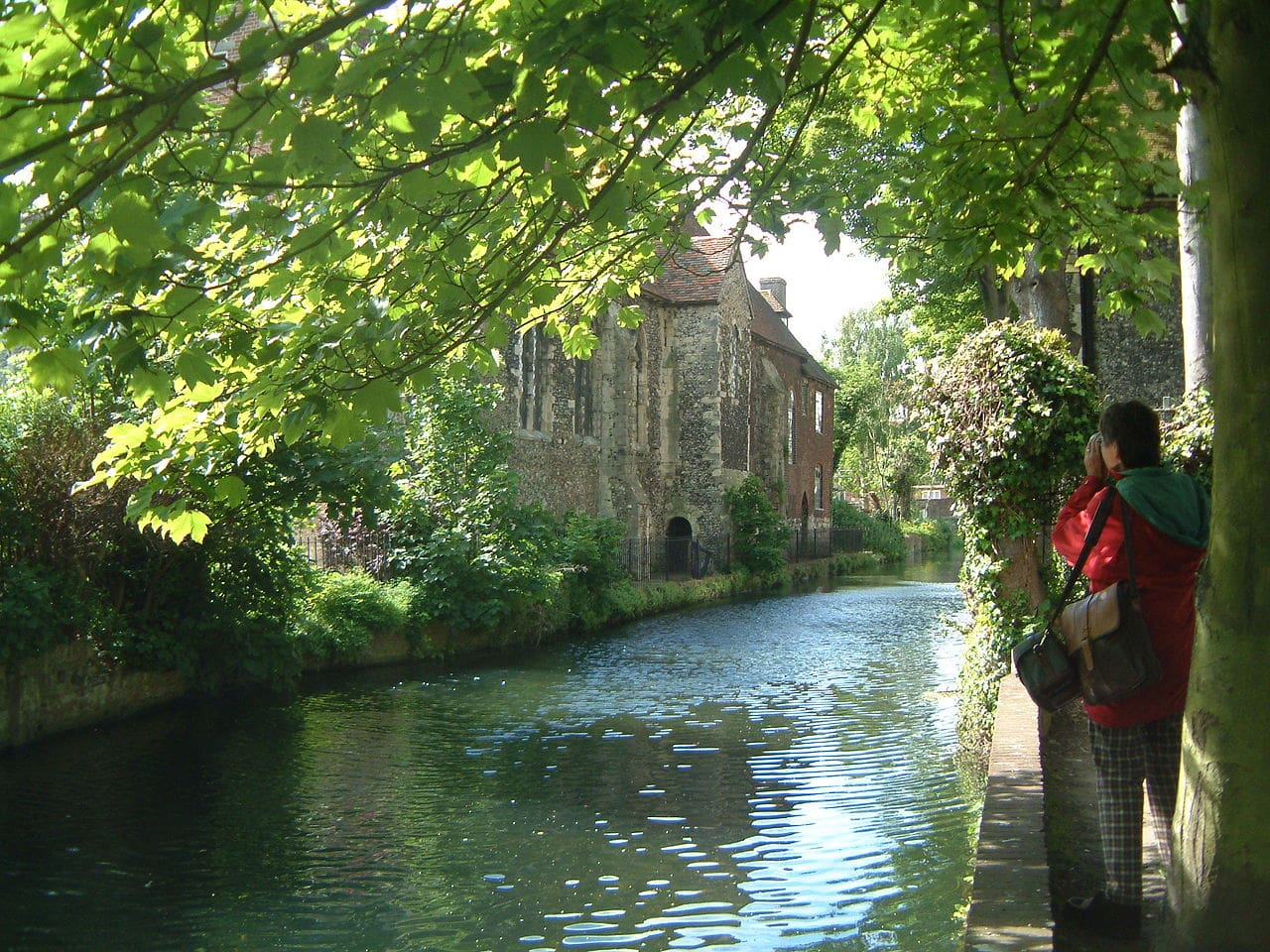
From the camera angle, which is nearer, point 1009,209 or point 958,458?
point 1009,209

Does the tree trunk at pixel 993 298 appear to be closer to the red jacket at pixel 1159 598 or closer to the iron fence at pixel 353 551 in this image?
the iron fence at pixel 353 551

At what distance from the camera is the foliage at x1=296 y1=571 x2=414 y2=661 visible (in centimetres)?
1416

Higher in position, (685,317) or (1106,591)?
(685,317)

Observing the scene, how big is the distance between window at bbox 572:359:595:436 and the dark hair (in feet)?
83.6

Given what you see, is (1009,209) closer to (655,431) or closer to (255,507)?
(255,507)

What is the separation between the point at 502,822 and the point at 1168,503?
16.8ft

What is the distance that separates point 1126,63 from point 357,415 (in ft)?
10.3

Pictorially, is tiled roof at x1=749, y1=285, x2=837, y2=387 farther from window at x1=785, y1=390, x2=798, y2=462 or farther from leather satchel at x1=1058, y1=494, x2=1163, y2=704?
leather satchel at x1=1058, y1=494, x2=1163, y2=704

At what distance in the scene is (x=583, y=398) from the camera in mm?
30406

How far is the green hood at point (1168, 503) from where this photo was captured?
3818 millimetres

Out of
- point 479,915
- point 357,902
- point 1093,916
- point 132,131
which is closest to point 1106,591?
point 1093,916

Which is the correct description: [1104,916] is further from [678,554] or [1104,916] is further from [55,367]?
[678,554]

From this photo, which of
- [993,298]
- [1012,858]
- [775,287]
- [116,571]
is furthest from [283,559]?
[775,287]

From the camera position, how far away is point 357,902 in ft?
20.4
